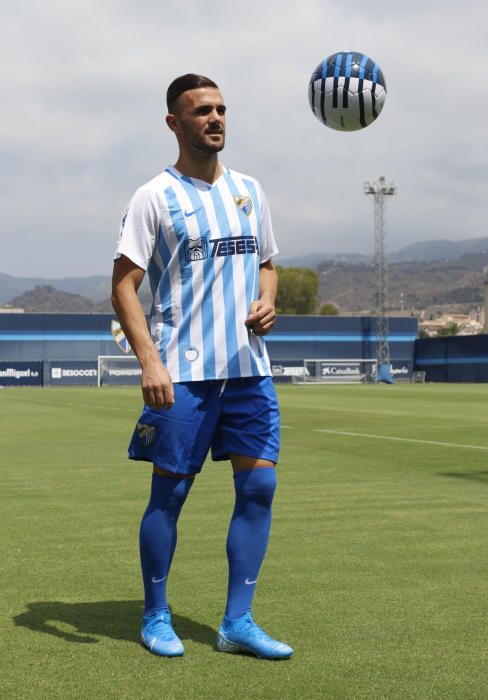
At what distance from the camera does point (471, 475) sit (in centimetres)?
1048

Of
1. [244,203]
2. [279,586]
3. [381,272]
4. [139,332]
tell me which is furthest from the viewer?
[381,272]

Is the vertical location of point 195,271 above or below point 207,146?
below

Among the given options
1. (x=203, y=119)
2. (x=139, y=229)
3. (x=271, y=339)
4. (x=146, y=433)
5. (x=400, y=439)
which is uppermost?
(x=271, y=339)

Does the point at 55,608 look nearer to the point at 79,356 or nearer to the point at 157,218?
the point at 157,218

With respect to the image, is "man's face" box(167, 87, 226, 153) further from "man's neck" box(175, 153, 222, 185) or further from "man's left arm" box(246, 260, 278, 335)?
"man's left arm" box(246, 260, 278, 335)

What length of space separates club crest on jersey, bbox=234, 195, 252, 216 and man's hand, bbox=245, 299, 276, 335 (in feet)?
1.26

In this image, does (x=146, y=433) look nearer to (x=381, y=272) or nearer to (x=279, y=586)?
(x=279, y=586)

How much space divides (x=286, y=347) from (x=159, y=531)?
Answer: 81.3 metres

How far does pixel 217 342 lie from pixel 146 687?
1.36 meters

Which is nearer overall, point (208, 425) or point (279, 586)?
point (208, 425)

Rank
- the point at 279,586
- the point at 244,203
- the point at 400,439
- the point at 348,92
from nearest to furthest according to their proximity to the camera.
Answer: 1. the point at 244,203
2. the point at 279,586
3. the point at 348,92
4. the point at 400,439

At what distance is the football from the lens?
9539mm

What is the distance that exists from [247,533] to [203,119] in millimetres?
1670

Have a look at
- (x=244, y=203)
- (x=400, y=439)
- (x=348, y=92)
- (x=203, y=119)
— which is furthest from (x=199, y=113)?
(x=400, y=439)
